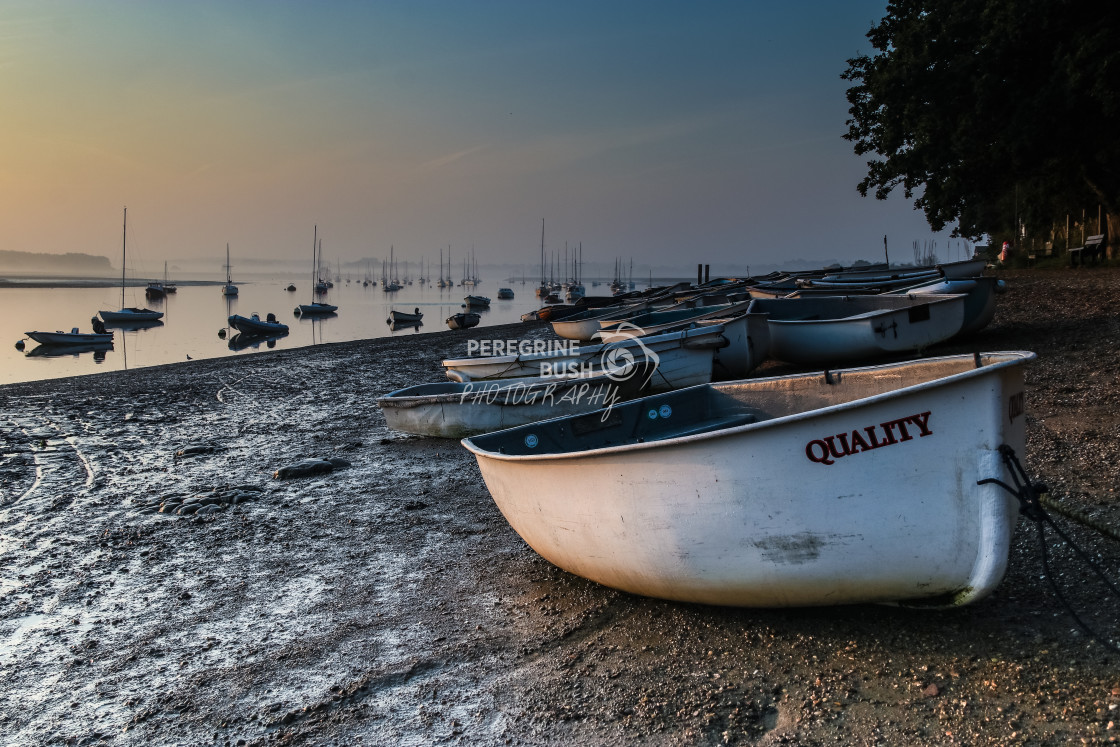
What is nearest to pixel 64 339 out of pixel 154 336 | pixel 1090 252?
pixel 154 336

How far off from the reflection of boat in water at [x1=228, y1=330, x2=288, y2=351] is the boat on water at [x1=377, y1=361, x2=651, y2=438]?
27285 millimetres

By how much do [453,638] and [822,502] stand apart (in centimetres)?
228

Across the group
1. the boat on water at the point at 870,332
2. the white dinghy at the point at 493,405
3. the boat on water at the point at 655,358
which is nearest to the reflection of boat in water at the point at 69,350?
the white dinghy at the point at 493,405

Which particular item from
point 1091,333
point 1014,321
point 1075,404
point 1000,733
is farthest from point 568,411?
point 1014,321

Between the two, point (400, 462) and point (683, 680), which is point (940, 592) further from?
point (400, 462)

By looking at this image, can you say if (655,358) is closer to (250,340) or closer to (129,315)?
(250,340)

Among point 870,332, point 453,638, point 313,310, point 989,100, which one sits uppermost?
point 989,100

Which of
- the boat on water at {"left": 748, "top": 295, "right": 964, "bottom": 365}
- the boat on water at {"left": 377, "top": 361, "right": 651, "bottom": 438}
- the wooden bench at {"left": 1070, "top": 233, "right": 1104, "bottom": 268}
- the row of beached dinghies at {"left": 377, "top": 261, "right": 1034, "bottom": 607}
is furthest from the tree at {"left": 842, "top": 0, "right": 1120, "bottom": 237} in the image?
the row of beached dinghies at {"left": 377, "top": 261, "right": 1034, "bottom": 607}

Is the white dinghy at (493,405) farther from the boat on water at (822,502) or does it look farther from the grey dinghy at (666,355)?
the boat on water at (822,502)

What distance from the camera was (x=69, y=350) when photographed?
33531 millimetres

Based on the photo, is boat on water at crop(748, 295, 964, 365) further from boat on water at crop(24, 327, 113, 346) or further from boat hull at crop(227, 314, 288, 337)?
boat hull at crop(227, 314, 288, 337)

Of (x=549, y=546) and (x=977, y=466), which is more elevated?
(x=977, y=466)

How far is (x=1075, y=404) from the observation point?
8039 mm

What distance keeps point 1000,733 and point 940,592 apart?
758 millimetres
